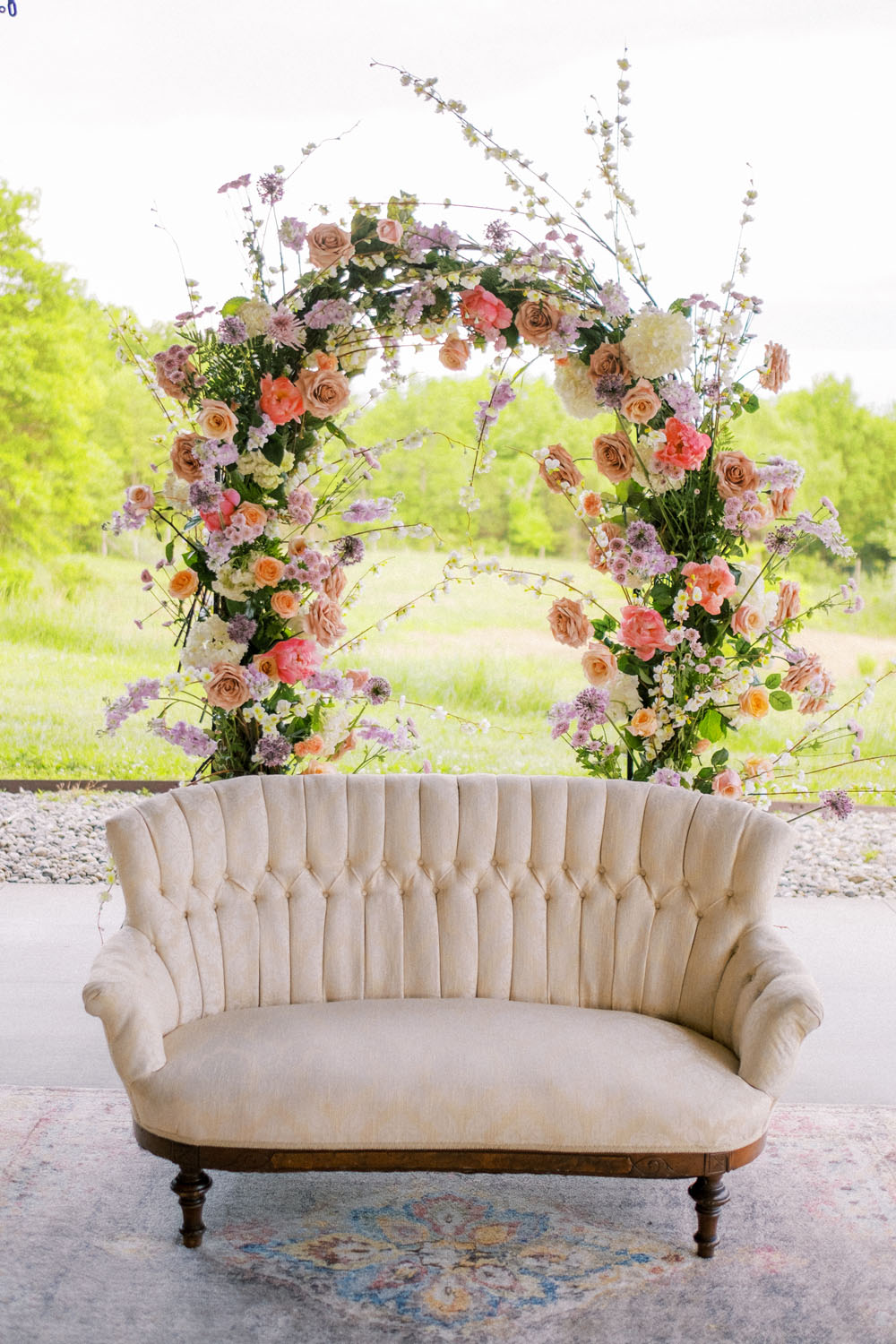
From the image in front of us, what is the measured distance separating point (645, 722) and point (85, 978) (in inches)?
83.1

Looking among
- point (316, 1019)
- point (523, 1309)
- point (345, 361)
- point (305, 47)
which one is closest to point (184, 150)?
point (305, 47)

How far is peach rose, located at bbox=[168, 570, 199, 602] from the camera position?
9.76 ft

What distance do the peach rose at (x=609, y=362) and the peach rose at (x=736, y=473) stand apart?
1.01 ft

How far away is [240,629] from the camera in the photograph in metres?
2.96

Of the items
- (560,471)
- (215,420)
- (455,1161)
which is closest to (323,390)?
(215,420)

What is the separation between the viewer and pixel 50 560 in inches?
289

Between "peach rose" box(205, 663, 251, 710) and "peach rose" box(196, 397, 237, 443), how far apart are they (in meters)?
0.53

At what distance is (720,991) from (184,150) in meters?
5.67

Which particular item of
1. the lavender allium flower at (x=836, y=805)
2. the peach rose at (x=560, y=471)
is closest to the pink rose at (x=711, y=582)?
the peach rose at (x=560, y=471)

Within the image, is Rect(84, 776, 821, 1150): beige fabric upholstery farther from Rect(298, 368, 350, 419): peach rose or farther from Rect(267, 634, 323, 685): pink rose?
Rect(298, 368, 350, 419): peach rose

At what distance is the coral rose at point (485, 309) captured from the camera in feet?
9.59

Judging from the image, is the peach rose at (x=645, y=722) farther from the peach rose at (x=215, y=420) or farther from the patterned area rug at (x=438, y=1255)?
the peach rose at (x=215, y=420)

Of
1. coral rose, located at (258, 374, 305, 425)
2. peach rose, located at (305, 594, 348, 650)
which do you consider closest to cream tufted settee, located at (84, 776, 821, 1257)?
peach rose, located at (305, 594, 348, 650)

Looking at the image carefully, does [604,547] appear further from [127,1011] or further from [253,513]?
[127,1011]
